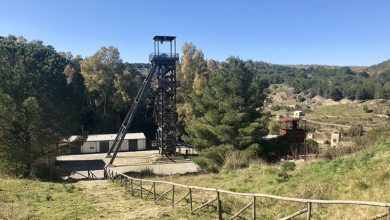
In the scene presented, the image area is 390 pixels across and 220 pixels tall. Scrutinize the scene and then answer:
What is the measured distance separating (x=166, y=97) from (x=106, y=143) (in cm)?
1197

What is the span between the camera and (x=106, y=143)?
169ft

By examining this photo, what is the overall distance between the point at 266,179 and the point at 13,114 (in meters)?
20.1

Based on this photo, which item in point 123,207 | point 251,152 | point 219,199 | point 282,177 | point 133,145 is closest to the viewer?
point 219,199

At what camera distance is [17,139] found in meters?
28.6

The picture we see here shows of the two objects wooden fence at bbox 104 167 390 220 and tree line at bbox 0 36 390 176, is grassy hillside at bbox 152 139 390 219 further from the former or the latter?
tree line at bbox 0 36 390 176

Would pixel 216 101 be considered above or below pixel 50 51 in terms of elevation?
below

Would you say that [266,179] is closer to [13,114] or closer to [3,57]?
[13,114]

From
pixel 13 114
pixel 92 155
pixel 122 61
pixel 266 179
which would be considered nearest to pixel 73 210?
pixel 266 179

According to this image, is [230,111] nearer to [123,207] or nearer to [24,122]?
[24,122]

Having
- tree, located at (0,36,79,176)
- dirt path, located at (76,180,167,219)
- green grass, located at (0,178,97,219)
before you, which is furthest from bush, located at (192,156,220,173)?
green grass, located at (0,178,97,219)

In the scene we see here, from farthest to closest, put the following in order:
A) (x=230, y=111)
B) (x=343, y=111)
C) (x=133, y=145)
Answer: (x=343, y=111) → (x=133, y=145) → (x=230, y=111)

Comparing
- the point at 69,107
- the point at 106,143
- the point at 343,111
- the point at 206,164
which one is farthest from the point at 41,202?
the point at 343,111

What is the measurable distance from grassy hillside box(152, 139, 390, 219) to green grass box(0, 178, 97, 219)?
3859 millimetres

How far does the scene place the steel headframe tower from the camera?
45188 mm
